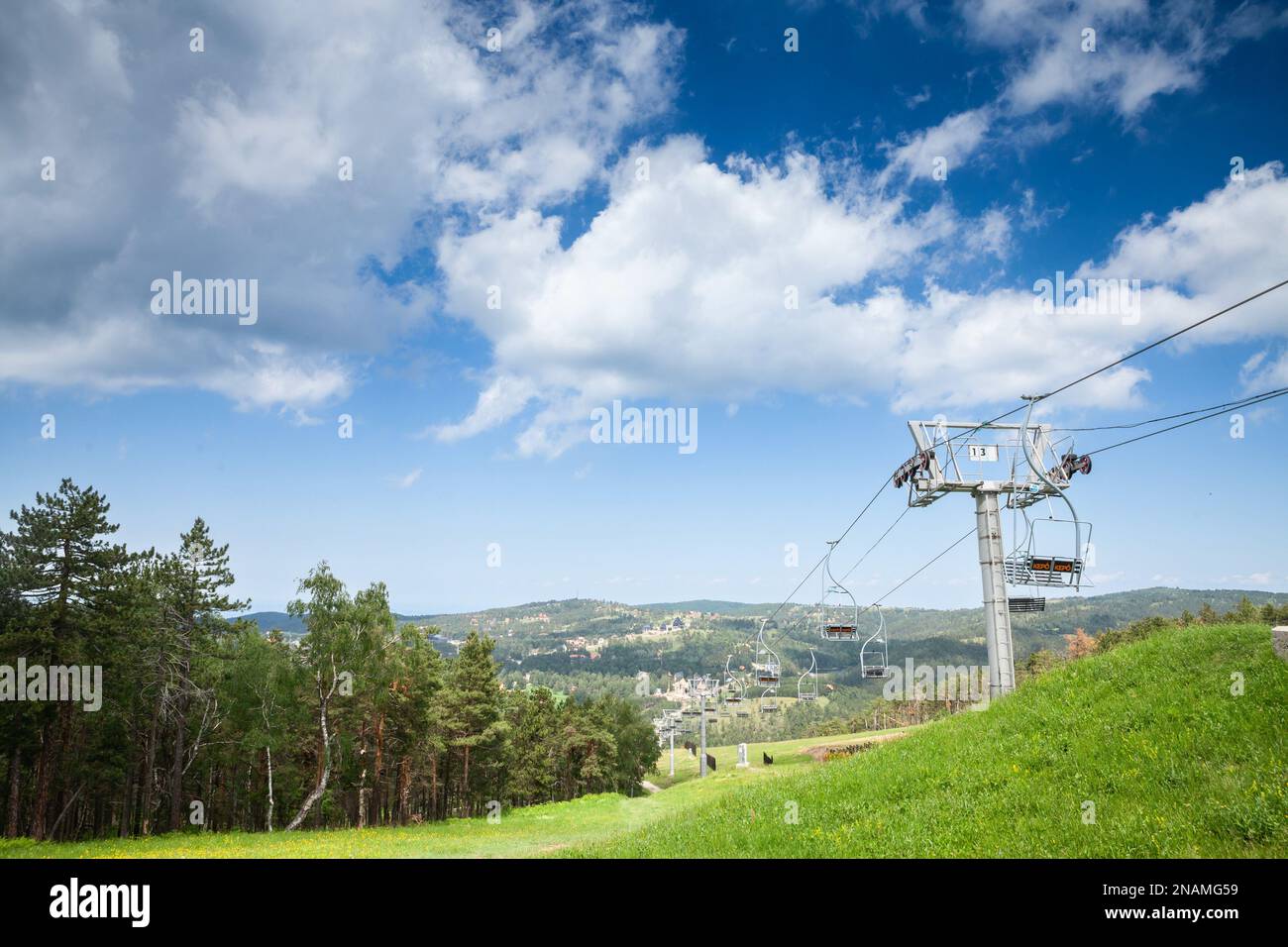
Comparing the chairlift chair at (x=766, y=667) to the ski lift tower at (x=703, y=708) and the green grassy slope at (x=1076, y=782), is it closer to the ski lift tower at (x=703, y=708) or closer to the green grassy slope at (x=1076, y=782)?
the ski lift tower at (x=703, y=708)

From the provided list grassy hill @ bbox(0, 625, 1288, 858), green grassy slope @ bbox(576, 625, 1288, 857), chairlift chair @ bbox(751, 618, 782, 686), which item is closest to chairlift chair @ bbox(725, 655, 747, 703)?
chairlift chair @ bbox(751, 618, 782, 686)

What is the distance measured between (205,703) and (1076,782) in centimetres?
4835

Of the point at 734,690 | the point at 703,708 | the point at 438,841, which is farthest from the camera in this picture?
the point at 703,708

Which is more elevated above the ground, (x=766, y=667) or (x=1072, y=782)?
(x=1072, y=782)

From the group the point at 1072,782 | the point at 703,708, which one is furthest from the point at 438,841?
the point at 703,708

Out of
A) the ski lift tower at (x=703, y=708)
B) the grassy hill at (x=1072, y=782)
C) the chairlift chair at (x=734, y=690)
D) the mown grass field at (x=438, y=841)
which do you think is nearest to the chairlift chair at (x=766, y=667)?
the chairlift chair at (x=734, y=690)

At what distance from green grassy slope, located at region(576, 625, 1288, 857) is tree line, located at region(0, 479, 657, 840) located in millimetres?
34923

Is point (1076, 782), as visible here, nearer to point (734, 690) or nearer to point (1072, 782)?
point (1072, 782)

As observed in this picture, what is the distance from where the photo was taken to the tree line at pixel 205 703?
3912 centimetres

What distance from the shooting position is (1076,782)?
13578 millimetres

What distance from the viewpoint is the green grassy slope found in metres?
11.1

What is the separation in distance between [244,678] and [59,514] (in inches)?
661

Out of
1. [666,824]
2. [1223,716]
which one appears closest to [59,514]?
[666,824]
